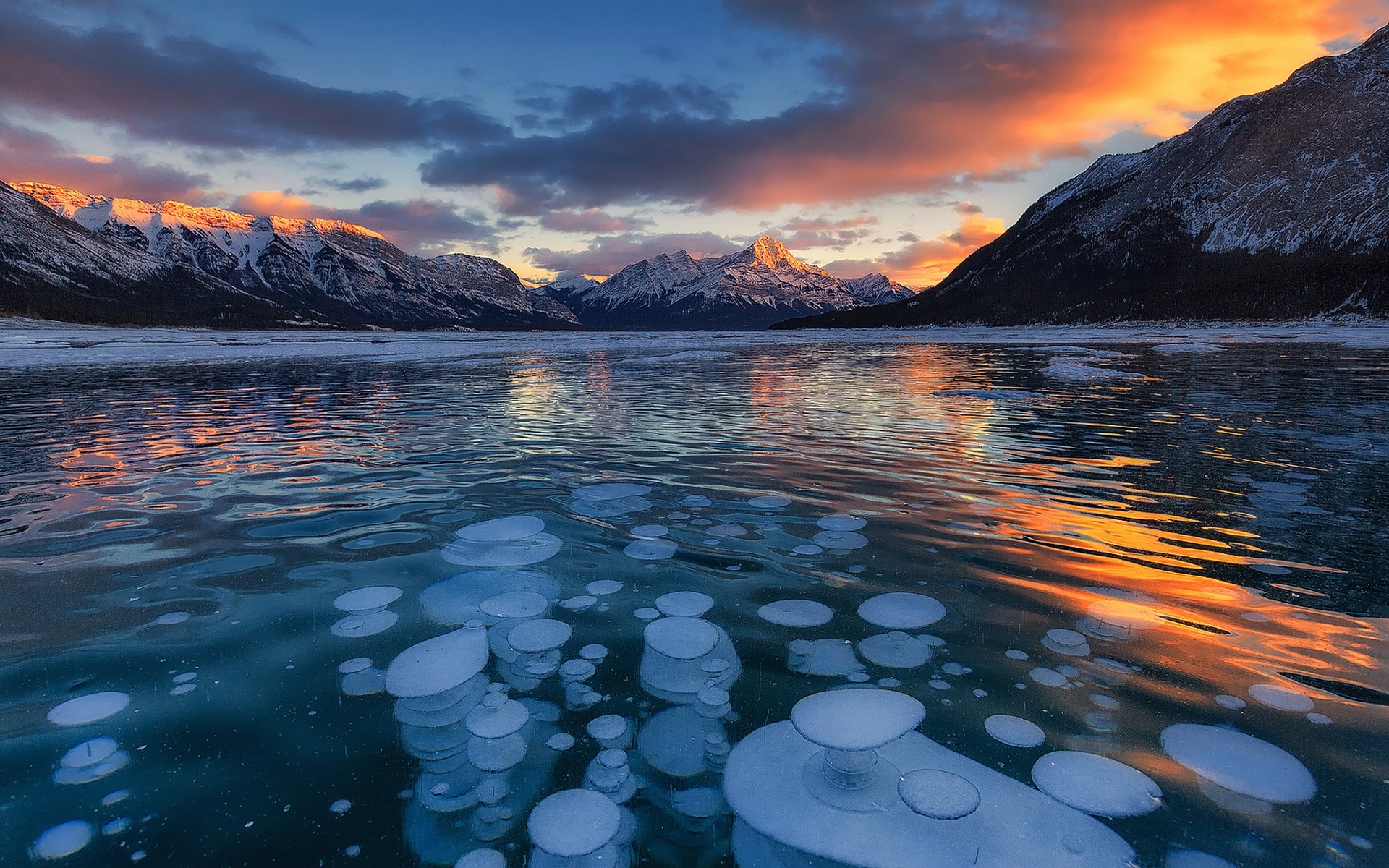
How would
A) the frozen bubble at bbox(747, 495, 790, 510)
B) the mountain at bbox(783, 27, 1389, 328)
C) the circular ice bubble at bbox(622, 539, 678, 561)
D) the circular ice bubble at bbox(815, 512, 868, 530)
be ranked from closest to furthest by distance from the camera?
the circular ice bubble at bbox(622, 539, 678, 561) → the circular ice bubble at bbox(815, 512, 868, 530) → the frozen bubble at bbox(747, 495, 790, 510) → the mountain at bbox(783, 27, 1389, 328)

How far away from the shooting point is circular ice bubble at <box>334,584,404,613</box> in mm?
4500

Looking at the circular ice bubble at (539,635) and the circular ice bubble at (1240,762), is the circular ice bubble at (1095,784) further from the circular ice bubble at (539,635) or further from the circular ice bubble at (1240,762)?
the circular ice bubble at (539,635)

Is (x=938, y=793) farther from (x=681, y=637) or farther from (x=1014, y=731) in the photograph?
(x=681, y=637)

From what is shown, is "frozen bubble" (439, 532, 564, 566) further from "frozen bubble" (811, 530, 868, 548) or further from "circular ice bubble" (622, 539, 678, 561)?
"frozen bubble" (811, 530, 868, 548)

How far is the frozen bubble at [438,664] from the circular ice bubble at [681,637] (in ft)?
3.48

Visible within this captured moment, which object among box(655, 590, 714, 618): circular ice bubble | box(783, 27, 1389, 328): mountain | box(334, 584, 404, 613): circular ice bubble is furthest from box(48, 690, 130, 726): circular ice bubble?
box(783, 27, 1389, 328): mountain

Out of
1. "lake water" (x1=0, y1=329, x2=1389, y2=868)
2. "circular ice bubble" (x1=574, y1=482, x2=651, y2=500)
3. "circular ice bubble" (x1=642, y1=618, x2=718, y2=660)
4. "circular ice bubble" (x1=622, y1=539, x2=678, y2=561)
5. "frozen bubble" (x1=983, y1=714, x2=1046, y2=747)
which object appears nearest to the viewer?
"lake water" (x1=0, y1=329, x2=1389, y2=868)

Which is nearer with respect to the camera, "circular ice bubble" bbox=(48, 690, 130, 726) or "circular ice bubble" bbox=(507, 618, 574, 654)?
"circular ice bubble" bbox=(48, 690, 130, 726)

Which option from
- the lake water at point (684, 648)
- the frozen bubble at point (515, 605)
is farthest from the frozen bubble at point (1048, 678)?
the frozen bubble at point (515, 605)

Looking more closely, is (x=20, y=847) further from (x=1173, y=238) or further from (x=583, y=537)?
(x=1173, y=238)

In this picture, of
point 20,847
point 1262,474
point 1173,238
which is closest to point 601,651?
point 20,847

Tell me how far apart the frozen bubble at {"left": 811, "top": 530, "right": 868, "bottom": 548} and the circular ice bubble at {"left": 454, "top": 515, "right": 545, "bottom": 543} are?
9.24ft

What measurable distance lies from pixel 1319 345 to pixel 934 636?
59.8 metres

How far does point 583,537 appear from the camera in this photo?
19.8ft
